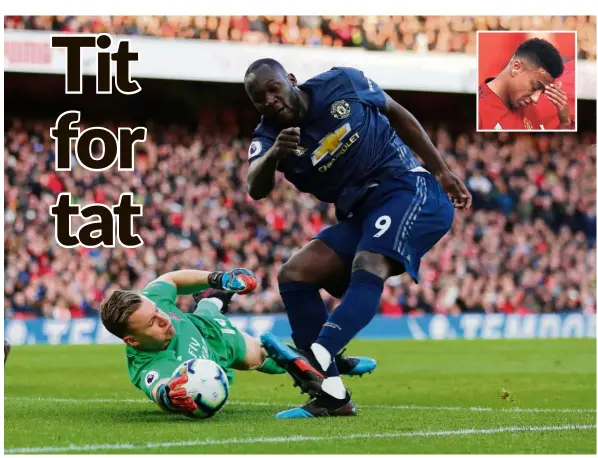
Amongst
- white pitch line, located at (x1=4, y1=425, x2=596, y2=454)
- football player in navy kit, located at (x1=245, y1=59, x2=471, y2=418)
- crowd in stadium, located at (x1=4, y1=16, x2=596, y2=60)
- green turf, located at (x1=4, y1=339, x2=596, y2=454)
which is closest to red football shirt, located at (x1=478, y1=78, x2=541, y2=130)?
football player in navy kit, located at (x1=245, y1=59, x2=471, y2=418)

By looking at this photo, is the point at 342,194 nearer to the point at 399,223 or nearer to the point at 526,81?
the point at 399,223

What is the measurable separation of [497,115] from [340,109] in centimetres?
212

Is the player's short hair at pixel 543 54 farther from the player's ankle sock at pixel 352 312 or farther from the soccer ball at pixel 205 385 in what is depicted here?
the soccer ball at pixel 205 385

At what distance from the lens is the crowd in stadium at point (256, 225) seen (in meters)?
18.9

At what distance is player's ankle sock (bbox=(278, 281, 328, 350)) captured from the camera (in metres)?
6.36

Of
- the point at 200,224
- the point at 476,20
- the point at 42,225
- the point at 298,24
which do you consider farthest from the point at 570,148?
the point at 42,225

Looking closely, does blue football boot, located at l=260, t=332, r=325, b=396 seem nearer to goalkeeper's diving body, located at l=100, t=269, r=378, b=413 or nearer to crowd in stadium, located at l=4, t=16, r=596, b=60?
goalkeeper's diving body, located at l=100, t=269, r=378, b=413

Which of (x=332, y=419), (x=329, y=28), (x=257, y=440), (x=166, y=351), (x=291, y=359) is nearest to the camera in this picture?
(x=257, y=440)

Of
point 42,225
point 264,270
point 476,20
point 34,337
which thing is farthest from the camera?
point 476,20

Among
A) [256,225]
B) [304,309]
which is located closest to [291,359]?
[304,309]

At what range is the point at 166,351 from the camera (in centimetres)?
616

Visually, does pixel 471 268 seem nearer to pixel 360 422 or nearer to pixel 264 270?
pixel 264 270
